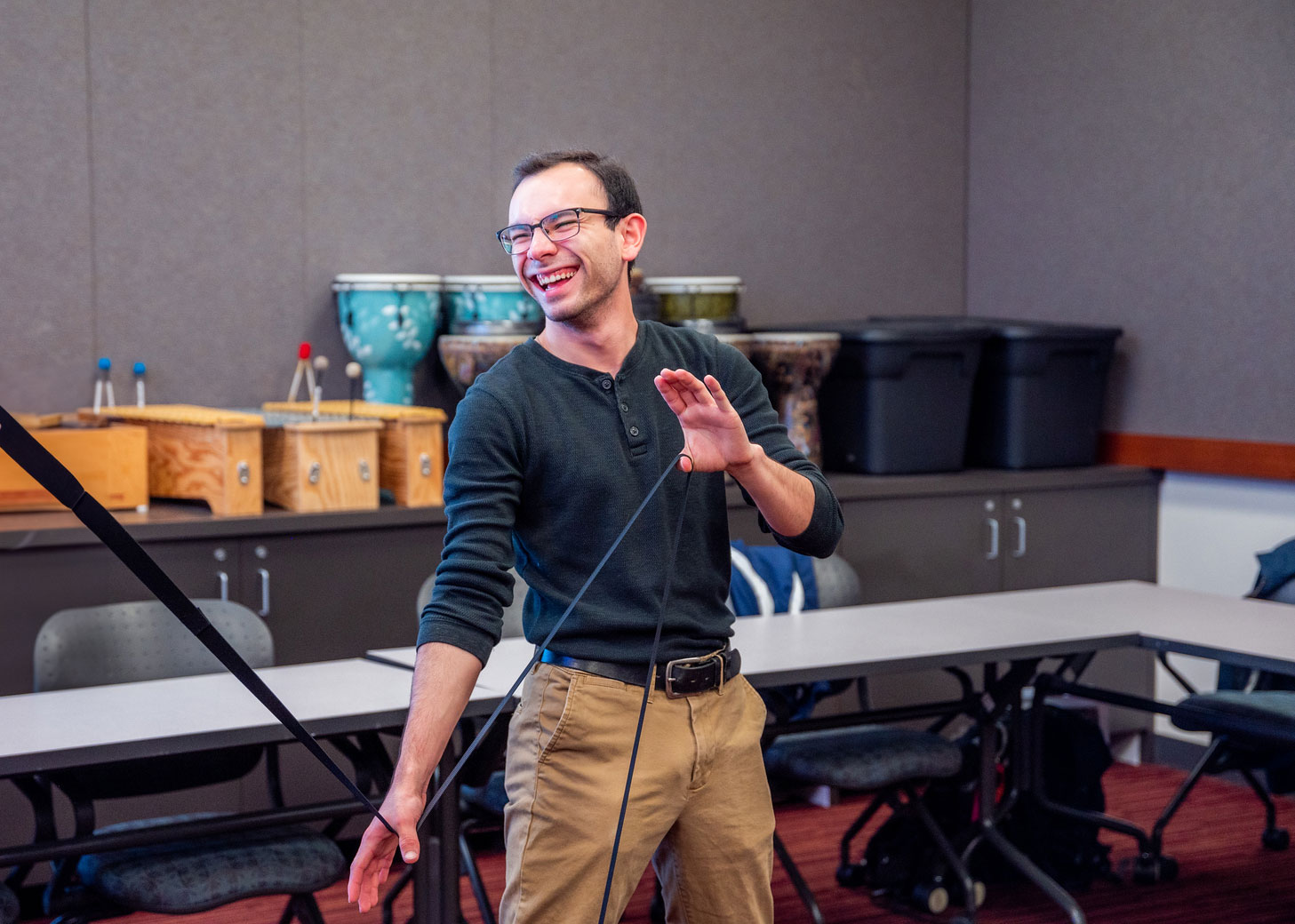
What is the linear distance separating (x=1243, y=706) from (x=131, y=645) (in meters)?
2.47

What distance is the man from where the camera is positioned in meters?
1.71

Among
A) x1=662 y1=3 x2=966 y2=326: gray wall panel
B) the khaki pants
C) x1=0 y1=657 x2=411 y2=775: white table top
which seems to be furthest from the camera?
x1=662 y1=3 x2=966 y2=326: gray wall panel

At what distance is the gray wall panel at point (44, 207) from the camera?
3826mm

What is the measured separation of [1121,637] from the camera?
10.5 ft

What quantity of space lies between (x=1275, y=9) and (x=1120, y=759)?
96.4 inches

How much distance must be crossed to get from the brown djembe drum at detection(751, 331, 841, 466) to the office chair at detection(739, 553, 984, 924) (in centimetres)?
121

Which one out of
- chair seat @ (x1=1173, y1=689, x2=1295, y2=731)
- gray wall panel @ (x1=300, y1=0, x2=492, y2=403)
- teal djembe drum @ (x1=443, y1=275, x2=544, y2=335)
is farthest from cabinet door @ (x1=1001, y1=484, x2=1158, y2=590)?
gray wall panel @ (x1=300, y1=0, x2=492, y2=403)

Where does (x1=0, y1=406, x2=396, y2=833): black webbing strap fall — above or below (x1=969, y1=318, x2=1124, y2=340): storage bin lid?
below

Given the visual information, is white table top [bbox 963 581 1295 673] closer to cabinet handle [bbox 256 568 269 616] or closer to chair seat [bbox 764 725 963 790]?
chair seat [bbox 764 725 963 790]

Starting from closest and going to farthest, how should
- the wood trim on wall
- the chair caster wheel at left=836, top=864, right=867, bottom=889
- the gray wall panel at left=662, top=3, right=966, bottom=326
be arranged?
the chair caster wheel at left=836, top=864, right=867, bottom=889 → the wood trim on wall → the gray wall panel at left=662, top=3, right=966, bottom=326

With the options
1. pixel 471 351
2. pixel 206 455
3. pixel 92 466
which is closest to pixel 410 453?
pixel 471 351

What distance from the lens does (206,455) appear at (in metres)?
3.65

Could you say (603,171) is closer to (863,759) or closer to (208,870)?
(208,870)

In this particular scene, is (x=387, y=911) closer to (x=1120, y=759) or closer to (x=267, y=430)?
(x=267, y=430)
